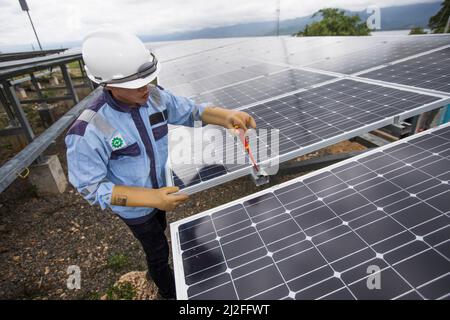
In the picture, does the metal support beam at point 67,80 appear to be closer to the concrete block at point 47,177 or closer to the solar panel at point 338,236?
the concrete block at point 47,177

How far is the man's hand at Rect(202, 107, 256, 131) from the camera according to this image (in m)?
3.34

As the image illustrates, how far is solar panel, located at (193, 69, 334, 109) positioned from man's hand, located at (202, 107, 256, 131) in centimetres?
209

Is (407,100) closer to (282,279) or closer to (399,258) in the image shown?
(399,258)

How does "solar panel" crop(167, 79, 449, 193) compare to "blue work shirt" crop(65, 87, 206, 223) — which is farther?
"solar panel" crop(167, 79, 449, 193)

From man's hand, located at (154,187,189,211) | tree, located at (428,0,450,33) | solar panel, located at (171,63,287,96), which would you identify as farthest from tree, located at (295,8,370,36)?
man's hand, located at (154,187,189,211)

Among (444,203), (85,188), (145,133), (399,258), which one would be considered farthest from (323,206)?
(85,188)

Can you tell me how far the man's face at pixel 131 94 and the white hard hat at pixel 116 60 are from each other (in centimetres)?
12

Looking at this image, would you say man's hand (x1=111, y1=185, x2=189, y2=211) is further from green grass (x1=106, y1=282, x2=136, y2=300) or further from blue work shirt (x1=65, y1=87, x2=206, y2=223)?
green grass (x1=106, y1=282, x2=136, y2=300)

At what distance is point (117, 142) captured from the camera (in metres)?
2.77

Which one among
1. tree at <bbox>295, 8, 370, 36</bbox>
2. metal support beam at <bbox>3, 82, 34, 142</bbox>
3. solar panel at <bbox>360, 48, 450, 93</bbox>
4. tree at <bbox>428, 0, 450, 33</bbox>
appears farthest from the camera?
tree at <bbox>295, 8, 370, 36</bbox>

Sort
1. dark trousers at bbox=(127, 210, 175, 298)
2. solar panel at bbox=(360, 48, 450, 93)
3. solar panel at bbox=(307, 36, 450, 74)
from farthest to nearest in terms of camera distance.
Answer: solar panel at bbox=(307, 36, 450, 74), solar panel at bbox=(360, 48, 450, 93), dark trousers at bbox=(127, 210, 175, 298)

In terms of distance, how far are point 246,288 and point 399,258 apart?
1.14 meters

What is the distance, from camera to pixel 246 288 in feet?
6.79

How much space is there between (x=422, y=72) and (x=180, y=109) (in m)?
4.76
